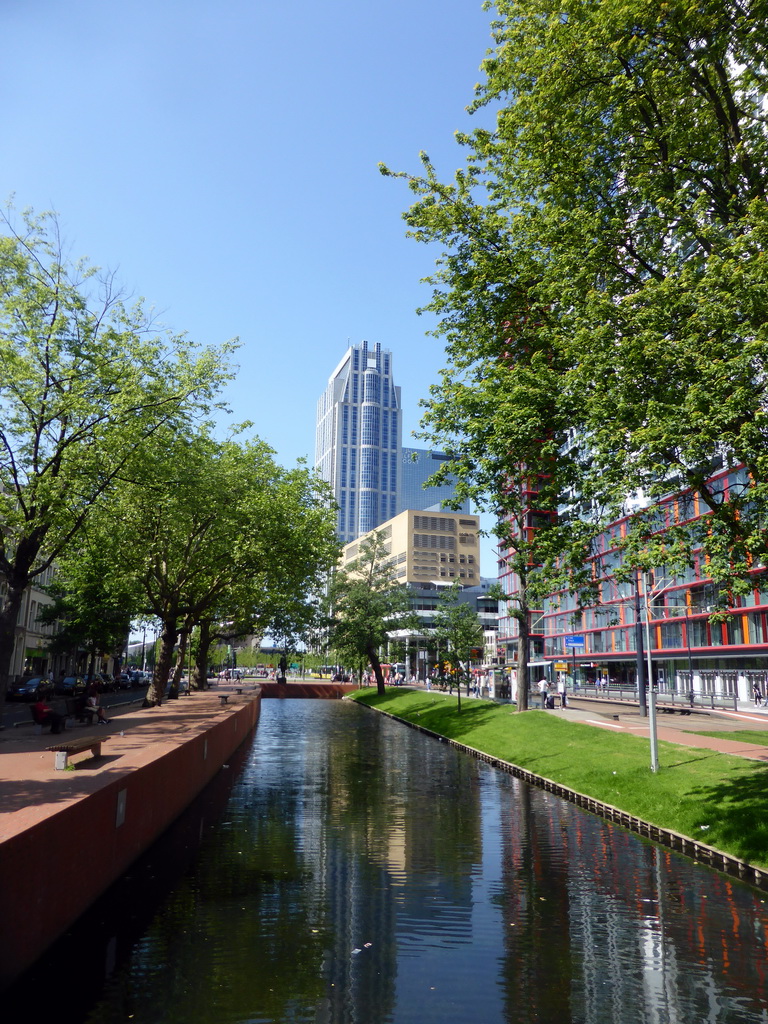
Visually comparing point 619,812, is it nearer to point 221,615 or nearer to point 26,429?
point 26,429

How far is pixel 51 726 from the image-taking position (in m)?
23.3

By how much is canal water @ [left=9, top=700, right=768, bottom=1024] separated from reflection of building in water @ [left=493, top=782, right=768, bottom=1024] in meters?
0.03

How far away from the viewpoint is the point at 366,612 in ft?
202

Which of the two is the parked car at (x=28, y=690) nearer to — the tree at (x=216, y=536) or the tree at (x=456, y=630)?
the tree at (x=216, y=536)

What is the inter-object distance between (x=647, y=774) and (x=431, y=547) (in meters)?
143

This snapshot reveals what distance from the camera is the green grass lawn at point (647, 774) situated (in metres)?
14.5

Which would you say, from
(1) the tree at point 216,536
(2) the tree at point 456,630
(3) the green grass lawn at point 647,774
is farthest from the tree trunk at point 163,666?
(2) the tree at point 456,630

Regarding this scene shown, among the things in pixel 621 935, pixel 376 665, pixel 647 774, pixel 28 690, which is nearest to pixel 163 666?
pixel 28 690

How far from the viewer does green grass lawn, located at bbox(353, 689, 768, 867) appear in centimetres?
1451

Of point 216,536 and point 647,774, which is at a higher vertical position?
point 216,536

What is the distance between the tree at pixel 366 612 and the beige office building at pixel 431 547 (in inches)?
3628

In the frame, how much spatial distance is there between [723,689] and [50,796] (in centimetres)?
5308

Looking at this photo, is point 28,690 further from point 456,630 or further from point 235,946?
point 235,946

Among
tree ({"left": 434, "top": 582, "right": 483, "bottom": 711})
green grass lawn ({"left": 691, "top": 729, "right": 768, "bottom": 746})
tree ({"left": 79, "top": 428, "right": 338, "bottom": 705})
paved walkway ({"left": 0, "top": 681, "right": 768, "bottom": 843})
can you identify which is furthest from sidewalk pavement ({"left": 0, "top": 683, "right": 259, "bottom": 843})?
tree ({"left": 434, "top": 582, "right": 483, "bottom": 711})
